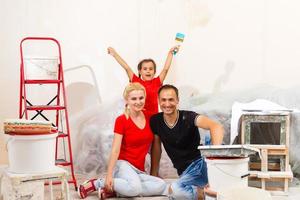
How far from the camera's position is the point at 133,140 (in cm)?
353

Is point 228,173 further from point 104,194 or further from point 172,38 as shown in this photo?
point 172,38

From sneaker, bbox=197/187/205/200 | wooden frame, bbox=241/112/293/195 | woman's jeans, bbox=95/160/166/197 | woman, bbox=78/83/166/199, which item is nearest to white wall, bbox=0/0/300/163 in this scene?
wooden frame, bbox=241/112/293/195

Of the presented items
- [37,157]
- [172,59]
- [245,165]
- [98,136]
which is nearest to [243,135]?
[245,165]

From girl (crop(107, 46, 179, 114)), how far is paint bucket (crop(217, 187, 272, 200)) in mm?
1263

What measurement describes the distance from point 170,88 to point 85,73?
1091mm

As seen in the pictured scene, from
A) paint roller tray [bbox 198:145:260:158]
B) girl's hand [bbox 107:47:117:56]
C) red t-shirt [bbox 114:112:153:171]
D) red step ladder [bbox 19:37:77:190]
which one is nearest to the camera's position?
paint roller tray [bbox 198:145:260:158]

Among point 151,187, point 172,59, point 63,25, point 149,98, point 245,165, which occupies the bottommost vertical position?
point 151,187

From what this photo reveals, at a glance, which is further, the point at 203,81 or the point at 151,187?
the point at 203,81

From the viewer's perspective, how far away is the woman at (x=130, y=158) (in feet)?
11.1

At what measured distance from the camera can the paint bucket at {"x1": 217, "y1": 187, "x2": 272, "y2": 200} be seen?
8.70ft

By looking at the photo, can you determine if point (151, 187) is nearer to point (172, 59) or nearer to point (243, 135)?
point (243, 135)

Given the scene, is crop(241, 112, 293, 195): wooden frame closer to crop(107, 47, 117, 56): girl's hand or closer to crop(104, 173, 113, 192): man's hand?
crop(104, 173, 113, 192): man's hand

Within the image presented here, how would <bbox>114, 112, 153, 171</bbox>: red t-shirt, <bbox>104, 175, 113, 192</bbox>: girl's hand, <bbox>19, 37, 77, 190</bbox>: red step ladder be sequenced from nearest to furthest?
<bbox>104, 175, 113, 192</bbox>: girl's hand
<bbox>114, 112, 153, 171</bbox>: red t-shirt
<bbox>19, 37, 77, 190</bbox>: red step ladder

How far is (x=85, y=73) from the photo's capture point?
4258 mm
